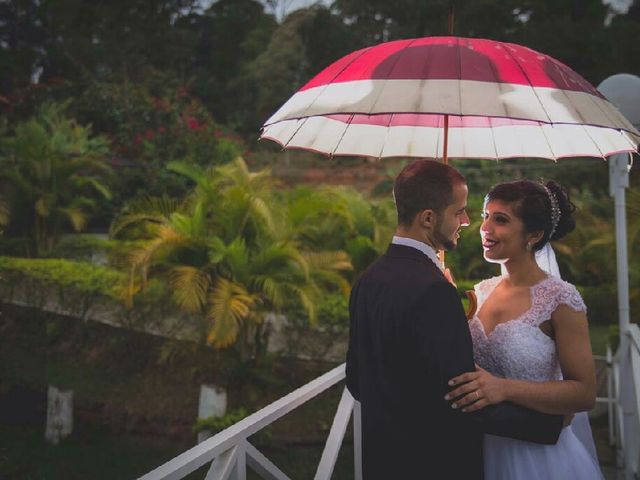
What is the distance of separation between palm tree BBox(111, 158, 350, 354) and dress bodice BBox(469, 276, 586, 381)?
15.8 feet

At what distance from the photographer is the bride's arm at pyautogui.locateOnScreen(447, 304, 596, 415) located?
1770 millimetres

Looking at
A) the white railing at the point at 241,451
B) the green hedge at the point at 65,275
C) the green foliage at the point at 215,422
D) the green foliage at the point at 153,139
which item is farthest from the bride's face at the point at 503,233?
the green foliage at the point at 153,139

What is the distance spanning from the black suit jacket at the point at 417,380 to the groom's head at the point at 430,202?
71 millimetres

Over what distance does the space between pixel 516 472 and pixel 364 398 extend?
1.92ft

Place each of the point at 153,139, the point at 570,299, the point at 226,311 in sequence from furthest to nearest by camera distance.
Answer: the point at 153,139 < the point at 226,311 < the point at 570,299

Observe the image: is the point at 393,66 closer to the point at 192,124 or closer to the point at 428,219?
the point at 428,219

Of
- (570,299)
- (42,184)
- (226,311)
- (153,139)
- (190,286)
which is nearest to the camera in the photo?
(570,299)

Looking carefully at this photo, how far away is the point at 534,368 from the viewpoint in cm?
208

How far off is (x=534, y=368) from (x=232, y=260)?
527cm

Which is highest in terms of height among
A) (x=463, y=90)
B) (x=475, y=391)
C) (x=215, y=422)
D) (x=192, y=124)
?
(x=192, y=124)

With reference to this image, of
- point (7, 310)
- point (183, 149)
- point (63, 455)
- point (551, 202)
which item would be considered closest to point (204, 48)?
point (183, 149)

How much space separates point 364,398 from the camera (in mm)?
1982

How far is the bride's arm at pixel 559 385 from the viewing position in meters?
1.77

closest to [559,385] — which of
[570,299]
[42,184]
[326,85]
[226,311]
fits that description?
[570,299]
